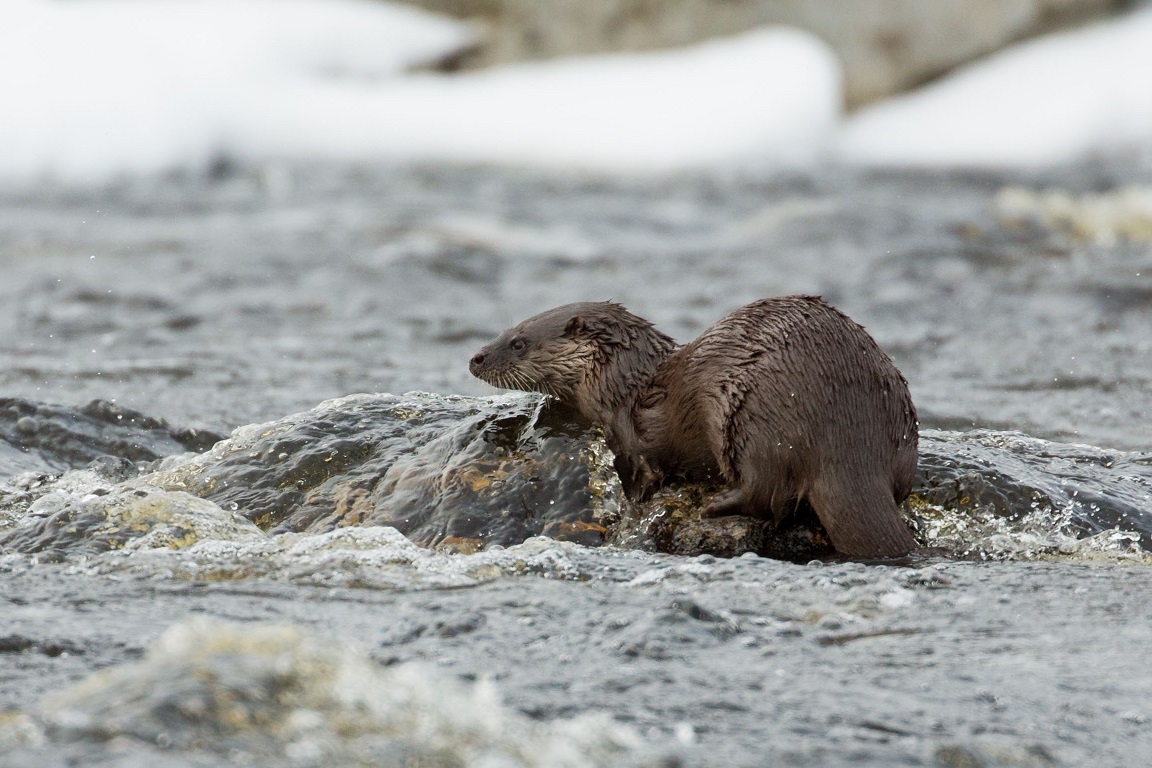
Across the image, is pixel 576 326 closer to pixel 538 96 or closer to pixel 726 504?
pixel 726 504

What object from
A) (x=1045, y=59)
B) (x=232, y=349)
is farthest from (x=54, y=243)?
(x=1045, y=59)

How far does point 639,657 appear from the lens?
10.3 feet

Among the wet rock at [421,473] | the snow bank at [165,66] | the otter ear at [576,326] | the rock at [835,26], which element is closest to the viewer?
the wet rock at [421,473]

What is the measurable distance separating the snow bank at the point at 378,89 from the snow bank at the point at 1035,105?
0.85 meters

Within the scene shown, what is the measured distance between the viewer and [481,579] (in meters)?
3.75

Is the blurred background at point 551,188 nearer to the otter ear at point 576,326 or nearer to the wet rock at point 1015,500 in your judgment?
the wet rock at point 1015,500

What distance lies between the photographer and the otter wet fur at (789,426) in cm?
388

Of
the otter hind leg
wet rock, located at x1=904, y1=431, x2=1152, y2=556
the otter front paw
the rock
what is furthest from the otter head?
the rock

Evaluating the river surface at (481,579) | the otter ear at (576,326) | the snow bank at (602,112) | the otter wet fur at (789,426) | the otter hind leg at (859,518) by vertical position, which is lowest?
the river surface at (481,579)

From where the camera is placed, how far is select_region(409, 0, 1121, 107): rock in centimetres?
1745

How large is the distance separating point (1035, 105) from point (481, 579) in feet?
50.5

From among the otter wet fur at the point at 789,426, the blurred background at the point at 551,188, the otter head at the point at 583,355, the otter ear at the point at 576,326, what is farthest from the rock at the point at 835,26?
the otter wet fur at the point at 789,426

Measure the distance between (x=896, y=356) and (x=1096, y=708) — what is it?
19.6ft

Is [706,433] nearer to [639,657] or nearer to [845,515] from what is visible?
[845,515]
